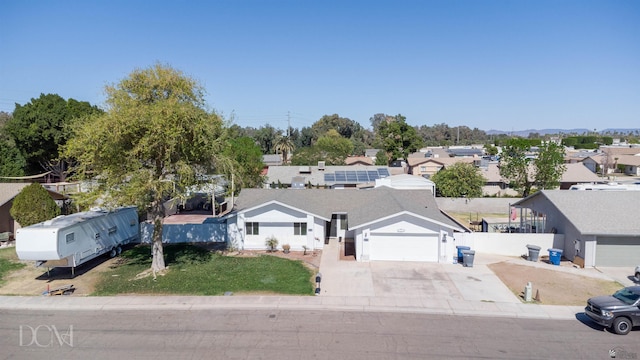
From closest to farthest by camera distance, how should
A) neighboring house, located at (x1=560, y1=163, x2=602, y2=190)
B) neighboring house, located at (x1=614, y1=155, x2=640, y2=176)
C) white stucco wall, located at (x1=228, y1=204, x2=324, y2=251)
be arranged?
white stucco wall, located at (x1=228, y1=204, x2=324, y2=251) < neighboring house, located at (x1=560, y1=163, x2=602, y2=190) < neighboring house, located at (x1=614, y1=155, x2=640, y2=176)

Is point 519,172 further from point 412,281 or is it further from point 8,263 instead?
point 8,263

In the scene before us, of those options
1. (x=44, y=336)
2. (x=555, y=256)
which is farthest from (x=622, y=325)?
(x=44, y=336)

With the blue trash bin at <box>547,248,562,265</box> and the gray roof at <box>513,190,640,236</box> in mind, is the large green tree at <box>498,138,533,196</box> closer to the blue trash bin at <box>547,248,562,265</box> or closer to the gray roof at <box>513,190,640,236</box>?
the gray roof at <box>513,190,640,236</box>

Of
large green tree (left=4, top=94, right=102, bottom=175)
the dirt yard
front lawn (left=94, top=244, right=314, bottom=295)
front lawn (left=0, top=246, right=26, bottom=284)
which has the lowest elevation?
the dirt yard

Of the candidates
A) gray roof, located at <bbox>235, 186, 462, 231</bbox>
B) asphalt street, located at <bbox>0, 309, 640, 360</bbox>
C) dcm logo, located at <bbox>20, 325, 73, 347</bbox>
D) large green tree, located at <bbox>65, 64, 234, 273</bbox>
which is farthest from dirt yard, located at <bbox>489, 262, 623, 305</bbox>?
dcm logo, located at <bbox>20, 325, 73, 347</bbox>

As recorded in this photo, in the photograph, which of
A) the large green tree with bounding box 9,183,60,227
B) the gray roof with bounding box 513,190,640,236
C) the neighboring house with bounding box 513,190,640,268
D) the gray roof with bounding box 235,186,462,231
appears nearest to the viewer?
the gray roof with bounding box 513,190,640,236

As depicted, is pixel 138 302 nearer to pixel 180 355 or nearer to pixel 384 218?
pixel 180 355

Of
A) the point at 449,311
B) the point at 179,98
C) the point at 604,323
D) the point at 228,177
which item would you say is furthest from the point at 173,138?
the point at 604,323

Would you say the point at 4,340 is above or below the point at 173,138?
below
